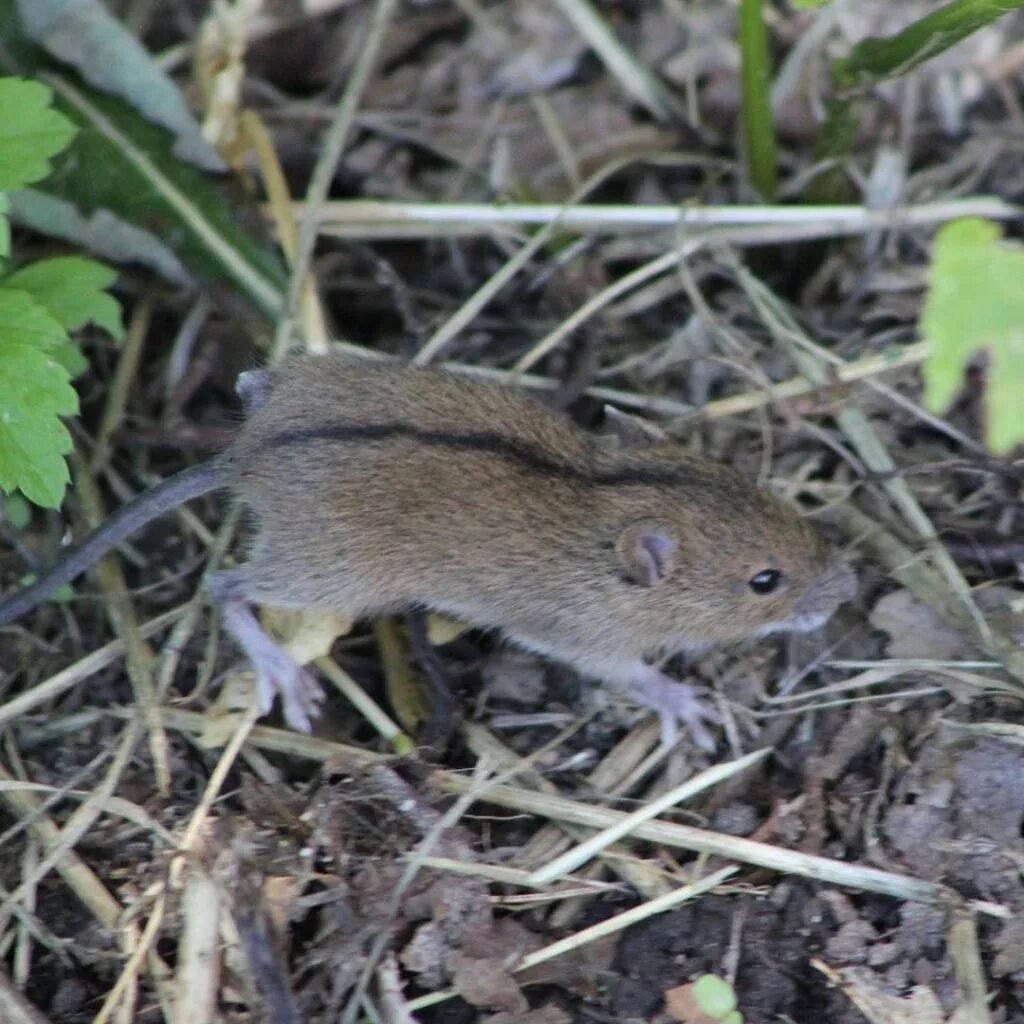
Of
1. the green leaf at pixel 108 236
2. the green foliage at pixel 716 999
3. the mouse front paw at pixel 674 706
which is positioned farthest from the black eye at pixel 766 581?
the green leaf at pixel 108 236

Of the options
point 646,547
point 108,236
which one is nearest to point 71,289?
point 108,236

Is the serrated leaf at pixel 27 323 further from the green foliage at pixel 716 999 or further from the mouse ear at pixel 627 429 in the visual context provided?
the green foliage at pixel 716 999

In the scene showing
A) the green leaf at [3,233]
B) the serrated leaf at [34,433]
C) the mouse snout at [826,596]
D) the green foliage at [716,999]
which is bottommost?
the green foliage at [716,999]

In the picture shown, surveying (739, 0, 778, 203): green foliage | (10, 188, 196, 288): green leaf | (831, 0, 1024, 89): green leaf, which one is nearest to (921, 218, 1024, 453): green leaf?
(831, 0, 1024, 89): green leaf

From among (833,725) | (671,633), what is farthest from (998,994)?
(671,633)

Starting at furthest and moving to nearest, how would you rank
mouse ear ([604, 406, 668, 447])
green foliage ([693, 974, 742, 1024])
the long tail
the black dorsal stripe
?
mouse ear ([604, 406, 668, 447]) < the long tail < the black dorsal stripe < green foliage ([693, 974, 742, 1024])

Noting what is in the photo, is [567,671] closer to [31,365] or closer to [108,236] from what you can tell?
[31,365]

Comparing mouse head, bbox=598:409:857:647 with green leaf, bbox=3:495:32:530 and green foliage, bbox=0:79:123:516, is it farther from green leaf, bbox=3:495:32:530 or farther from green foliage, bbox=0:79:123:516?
green leaf, bbox=3:495:32:530

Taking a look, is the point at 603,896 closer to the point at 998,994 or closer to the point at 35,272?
the point at 998,994
